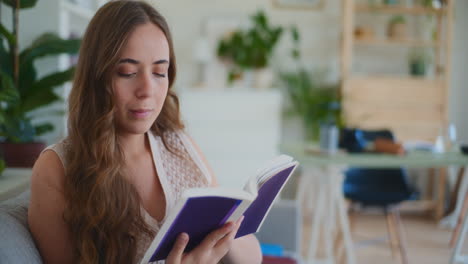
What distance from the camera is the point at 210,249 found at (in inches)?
40.1

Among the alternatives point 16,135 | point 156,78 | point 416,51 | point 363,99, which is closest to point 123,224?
point 156,78

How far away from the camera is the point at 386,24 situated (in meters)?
5.04

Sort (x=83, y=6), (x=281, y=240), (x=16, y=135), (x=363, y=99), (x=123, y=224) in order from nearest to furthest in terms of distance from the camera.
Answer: (x=123, y=224), (x=16, y=135), (x=281, y=240), (x=83, y=6), (x=363, y=99)

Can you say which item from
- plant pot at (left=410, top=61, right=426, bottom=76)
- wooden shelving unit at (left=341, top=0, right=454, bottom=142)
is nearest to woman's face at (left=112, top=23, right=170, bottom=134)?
wooden shelving unit at (left=341, top=0, right=454, bottom=142)

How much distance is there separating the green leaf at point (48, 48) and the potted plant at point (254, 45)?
9.75ft

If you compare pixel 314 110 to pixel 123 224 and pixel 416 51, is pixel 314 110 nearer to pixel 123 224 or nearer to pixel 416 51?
pixel 416 51

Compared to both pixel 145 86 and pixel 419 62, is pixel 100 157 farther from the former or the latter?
pixel 419 62

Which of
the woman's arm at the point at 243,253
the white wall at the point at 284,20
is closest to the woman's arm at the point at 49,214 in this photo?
the woman's arm at the point at 243,253

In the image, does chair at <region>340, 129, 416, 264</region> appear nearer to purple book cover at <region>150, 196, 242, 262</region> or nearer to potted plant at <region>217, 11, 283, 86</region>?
potted plant at <region>217, 11, 283, 86</region>

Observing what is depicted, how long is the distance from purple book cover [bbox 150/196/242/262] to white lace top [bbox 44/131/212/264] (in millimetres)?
217

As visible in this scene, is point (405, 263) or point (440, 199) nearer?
point (405, 263)

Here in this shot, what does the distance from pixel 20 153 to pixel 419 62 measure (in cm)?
397

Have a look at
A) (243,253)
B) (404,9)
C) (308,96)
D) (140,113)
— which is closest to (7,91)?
(140,113)

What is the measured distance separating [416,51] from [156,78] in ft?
14.5
